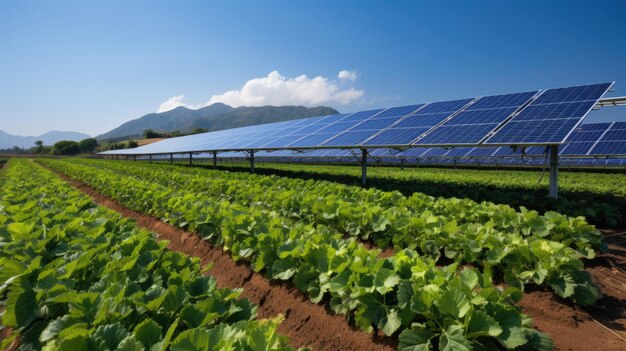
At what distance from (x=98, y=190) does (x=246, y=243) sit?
11820 millimetres

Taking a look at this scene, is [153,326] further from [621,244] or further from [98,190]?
[98,190]

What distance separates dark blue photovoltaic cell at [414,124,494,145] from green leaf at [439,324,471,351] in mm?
7251

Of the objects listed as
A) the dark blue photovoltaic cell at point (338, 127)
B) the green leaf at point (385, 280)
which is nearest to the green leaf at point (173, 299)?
the green leaf at point (385, 280)

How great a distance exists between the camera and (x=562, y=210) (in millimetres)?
7504

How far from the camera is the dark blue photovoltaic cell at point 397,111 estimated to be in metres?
15.4

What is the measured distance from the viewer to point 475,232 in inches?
190

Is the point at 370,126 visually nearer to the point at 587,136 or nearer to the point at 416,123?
the point at 416,123

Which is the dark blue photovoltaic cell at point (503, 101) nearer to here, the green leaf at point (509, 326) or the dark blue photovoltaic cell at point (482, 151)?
the dark blue photovoltaic cell at point (482, 151)

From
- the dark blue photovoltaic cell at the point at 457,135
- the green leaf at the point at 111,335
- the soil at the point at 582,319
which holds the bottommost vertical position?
the soil at the point at 582,319

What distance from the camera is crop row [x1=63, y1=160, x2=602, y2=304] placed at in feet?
12.6

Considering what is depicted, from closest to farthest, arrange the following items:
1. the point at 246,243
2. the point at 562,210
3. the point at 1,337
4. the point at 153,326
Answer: the point at 153,326 → the point at 1,337 → the point at 246,243 → the point at 562,210

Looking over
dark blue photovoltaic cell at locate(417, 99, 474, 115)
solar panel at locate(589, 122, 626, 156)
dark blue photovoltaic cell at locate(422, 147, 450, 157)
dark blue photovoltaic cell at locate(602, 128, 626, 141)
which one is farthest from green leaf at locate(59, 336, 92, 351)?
dark blue photovoltaic cell at locate(602, 128, 626, 141)

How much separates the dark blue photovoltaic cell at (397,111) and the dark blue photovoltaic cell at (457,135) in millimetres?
4510

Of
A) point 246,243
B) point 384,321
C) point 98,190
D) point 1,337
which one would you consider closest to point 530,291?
point 384,321
